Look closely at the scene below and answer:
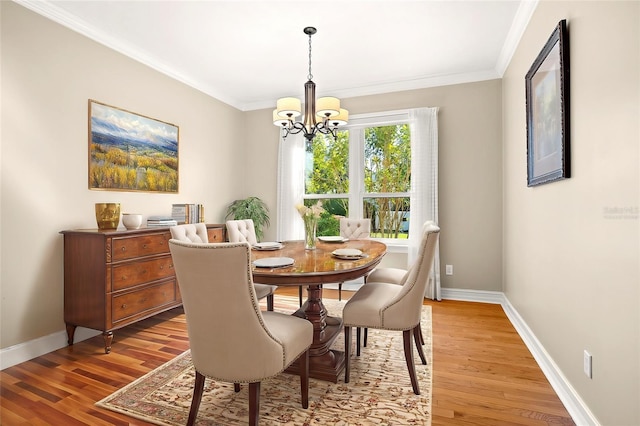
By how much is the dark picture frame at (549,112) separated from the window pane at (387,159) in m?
1.82

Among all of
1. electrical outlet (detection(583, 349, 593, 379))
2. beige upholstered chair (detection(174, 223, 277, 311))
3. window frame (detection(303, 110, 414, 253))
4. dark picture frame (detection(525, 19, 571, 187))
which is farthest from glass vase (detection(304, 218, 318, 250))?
window frame (detection(303, 110, 414, 253))

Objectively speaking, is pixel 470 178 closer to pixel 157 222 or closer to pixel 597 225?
pixel 597 225

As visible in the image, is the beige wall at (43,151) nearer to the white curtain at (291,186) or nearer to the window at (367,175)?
the white curtain at (291,186)

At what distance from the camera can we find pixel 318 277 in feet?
5.70

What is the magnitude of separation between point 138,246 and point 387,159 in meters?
3.20

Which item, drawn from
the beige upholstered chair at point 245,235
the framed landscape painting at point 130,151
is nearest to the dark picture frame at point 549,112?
the beige upholstered chair at point 245,235

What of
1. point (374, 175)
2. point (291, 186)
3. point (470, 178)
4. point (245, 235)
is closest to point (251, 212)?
point (291, 186)

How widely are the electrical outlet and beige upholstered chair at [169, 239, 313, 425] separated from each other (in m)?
1.51

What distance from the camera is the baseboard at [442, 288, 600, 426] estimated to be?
1.71 metres

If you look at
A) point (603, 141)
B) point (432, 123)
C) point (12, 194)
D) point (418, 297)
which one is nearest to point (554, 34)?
point (603, 141)

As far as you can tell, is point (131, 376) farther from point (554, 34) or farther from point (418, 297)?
point (554, 34)

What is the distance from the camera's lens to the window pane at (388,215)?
4.48 metres

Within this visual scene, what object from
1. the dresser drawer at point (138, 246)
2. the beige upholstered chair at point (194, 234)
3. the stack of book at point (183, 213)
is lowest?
the dresser drawer at point (138, 246)

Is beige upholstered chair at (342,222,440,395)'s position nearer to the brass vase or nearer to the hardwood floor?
the hardwood floor
